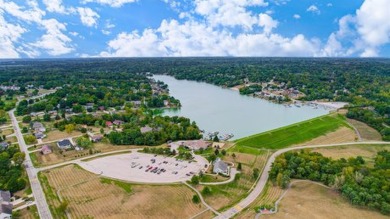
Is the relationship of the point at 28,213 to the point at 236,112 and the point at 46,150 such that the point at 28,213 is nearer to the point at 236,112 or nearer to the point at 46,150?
the point at 46,150

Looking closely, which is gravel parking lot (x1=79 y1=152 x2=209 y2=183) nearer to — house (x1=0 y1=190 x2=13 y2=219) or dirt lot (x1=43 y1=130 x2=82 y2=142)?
house (x1=0 y1=190 x2=13 y2=219)

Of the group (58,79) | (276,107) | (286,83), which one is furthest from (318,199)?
(58,79)

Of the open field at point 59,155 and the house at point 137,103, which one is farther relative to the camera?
the house at point 137,103

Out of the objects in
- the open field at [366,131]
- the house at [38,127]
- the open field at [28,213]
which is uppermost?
the open field at [366,131]

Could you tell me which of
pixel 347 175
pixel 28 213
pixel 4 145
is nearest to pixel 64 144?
pixel 4 145

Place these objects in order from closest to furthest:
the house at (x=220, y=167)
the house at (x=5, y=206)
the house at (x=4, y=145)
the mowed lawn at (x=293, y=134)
A: 1. the house at (x=5, y=206)
2. the house at (x=220, y=167)
3. the house at (x=4, y=145)
4. the mowed lawn at (x=293, y=134)

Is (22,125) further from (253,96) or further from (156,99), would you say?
(253,96)

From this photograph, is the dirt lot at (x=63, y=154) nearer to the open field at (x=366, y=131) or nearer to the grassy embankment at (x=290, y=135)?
the grassy embankment at (x=290, y=135)

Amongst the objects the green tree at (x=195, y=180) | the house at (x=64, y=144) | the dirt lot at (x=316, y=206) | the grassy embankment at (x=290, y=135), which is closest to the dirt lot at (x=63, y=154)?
the house at (x=64, y=144)
